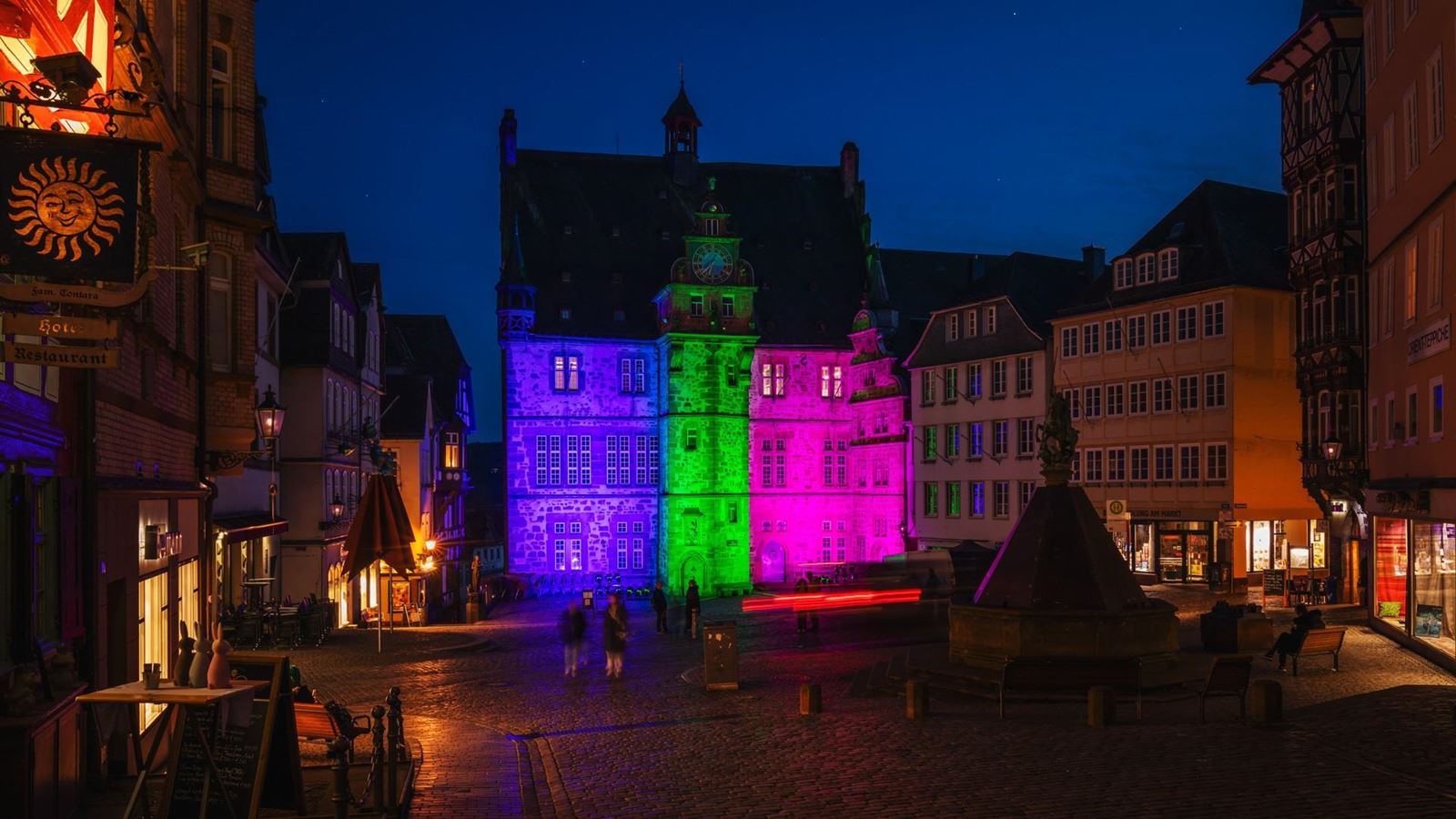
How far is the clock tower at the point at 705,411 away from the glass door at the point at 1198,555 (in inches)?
898

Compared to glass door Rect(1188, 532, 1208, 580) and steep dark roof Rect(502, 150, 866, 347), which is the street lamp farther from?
steep dark roof Rect(502, 150, 866, 347)

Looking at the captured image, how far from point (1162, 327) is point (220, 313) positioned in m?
35.7

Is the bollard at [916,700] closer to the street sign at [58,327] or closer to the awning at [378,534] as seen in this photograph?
the street sign at [58,327]

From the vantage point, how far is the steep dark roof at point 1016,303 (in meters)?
55.1

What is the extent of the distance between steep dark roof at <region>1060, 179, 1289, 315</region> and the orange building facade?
634 inches

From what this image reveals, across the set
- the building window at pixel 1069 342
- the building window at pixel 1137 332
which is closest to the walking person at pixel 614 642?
the building window at pixel 1137 332

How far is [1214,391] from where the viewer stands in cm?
4659

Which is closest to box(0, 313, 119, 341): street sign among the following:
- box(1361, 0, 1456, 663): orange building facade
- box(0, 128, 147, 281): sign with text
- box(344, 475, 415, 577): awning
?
box(0, 128, 147, 281): sign with text

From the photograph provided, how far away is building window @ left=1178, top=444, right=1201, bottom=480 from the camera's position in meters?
47.4

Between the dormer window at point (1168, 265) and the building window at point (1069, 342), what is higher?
the dormer window at point (1168, 265)

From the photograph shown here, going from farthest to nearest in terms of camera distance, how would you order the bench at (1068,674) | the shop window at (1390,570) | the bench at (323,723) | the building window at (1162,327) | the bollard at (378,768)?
1. the building window at (1162,327)
2. the shop window at (1390,570)
3. the bench at (1068,674)
4. the bench at (323,723)
5. the bollard at (378,768)

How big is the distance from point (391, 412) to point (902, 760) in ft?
126

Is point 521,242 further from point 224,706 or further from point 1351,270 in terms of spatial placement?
point 224,706

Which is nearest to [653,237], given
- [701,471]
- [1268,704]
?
[701,471]
